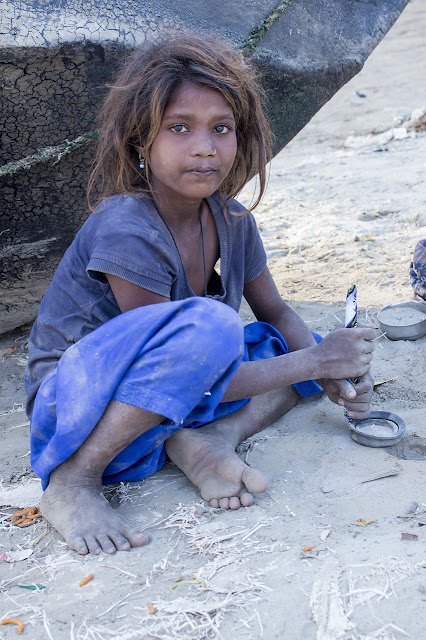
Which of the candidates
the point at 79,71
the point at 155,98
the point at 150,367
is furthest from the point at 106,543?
the point at 79,71

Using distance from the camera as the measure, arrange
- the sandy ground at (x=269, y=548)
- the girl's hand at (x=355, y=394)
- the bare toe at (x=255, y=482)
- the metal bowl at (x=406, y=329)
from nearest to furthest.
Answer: the sandy ground at (x=269, y=548) → the bare toe at (x=255, y=482) → the girl's hand at (x=355, y=394) → the metal bowl at (x=406, y=329)

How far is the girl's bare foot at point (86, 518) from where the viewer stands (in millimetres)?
1718

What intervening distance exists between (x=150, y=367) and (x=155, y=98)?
0.72 m

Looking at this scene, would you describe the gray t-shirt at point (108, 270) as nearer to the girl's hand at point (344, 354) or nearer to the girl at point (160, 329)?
the girl at point (160, 329)

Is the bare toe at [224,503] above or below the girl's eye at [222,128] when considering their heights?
below

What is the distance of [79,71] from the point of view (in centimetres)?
235

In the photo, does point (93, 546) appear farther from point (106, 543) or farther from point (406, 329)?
point (406, 329)

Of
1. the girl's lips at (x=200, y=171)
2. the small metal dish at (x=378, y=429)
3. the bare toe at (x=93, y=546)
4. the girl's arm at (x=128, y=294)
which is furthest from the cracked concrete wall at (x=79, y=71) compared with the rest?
the bare toe at (x=93, y=546)

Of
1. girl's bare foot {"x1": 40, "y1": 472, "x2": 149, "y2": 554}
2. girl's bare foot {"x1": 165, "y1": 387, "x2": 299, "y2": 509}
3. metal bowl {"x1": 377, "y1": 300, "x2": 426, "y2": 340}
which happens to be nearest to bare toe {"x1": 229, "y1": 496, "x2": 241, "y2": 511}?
girl's bare foot {"x1": 165, "y1": 387, "x2": 299, "y2": 509}

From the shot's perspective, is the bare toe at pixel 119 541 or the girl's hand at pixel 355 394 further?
the girl's hand at pixel 355 394

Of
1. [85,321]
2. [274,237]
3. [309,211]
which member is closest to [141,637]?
[85,321]

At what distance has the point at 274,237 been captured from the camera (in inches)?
167

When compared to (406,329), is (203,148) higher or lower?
higher

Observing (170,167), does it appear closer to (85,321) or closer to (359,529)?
(85,321)
